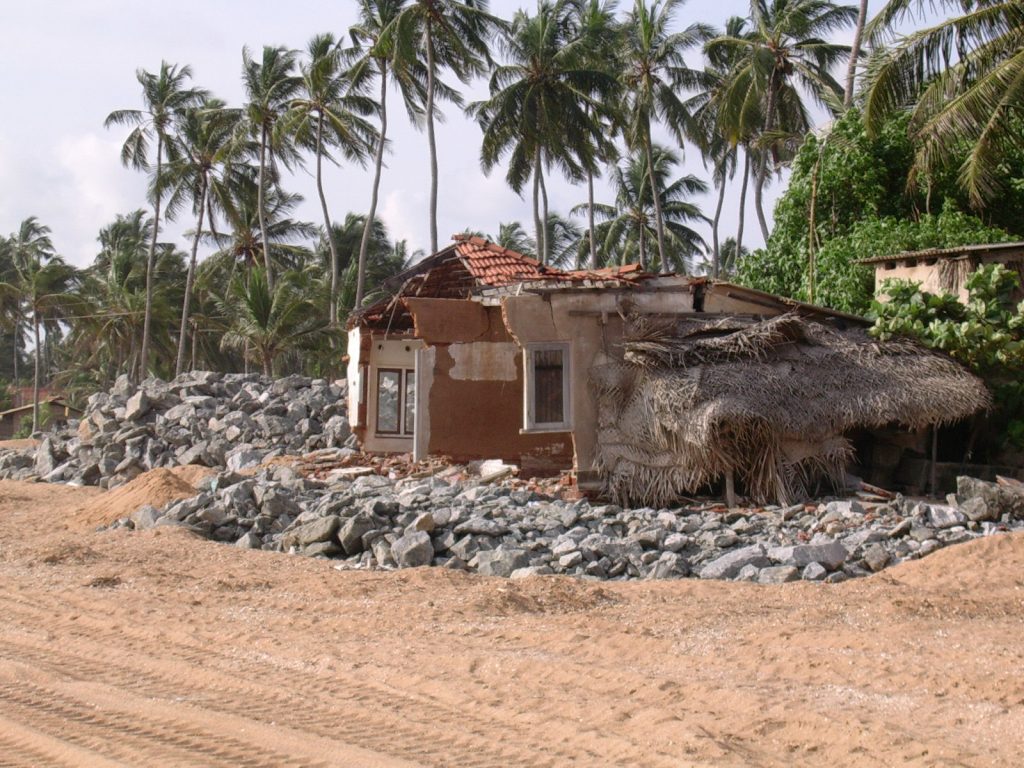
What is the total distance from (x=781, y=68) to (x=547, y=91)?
5957mm

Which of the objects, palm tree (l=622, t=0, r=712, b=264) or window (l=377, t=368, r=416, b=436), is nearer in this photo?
window (l=377, t=368, r=416, b=436)

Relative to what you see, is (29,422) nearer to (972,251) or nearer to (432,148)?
(432,148)

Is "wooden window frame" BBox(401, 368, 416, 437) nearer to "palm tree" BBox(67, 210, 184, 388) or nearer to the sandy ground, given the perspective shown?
the sandy ground

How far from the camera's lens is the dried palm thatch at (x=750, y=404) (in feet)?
42.5

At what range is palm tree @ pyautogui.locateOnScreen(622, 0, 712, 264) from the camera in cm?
3002

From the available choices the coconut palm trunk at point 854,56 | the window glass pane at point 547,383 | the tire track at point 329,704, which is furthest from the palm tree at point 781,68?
the tire track at point 329,704

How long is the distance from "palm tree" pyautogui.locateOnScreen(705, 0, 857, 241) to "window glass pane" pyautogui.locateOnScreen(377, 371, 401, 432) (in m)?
11.7

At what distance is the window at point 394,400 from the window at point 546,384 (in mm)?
5138

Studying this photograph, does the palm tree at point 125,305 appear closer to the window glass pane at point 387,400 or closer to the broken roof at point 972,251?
the window glass pane at point 387,400

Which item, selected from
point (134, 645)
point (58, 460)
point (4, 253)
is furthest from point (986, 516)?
point (4, 253)

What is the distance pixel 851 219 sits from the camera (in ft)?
71.1

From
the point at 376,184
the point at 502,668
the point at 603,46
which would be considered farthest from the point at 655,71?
the point at 502,668

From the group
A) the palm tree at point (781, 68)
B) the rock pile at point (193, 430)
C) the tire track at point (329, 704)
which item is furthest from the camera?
the palm tree at point (781, 68)

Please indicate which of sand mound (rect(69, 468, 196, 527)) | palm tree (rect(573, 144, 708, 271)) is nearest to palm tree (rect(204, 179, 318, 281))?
palm tree (rect(573, 144, 708, 271))
